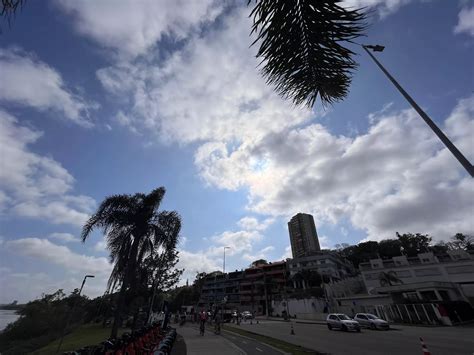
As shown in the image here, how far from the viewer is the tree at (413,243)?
227 ft

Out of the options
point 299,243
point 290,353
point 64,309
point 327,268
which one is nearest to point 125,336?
point 290,353

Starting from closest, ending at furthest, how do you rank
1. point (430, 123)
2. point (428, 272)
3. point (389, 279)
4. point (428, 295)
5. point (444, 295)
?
1. point (430, 123)
2. point (428, 295)
3. point (444, 295)
4. point (428, 272)
5. point (389, 279)

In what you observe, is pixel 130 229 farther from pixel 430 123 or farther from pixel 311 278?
pixel 311 278

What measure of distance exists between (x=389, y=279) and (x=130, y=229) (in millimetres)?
46541

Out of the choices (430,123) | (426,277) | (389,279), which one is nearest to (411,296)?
(389,279)

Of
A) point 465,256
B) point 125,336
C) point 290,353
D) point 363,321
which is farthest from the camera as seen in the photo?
point 465,256

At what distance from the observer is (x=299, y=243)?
116812 millimetres

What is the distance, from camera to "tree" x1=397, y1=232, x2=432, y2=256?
227 feet

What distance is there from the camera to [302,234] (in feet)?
382

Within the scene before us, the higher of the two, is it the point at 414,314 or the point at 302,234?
the point at 302,234

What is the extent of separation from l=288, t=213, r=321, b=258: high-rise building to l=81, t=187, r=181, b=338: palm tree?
344 ft

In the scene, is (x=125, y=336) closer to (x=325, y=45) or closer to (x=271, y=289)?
(x=325, y=45)

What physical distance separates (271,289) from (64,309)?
5312cm

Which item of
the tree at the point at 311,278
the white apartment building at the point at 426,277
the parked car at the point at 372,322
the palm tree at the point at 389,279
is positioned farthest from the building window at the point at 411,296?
the tree at the point at 311,278
